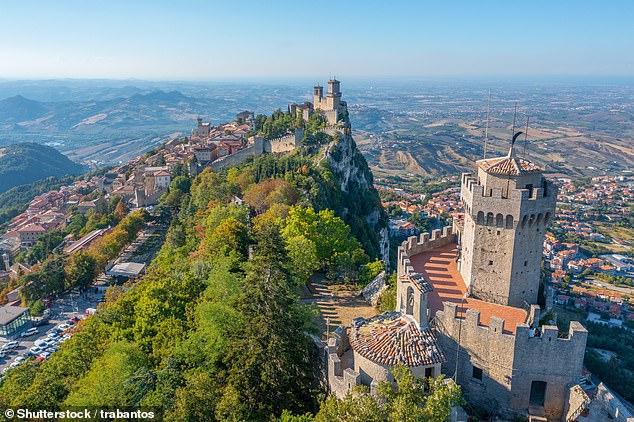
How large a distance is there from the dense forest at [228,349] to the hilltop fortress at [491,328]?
1895mm

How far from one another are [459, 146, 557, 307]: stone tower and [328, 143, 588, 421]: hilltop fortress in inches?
1.7

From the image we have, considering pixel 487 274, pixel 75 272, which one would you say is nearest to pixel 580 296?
pixel 487 274

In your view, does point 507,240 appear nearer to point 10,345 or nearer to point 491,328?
point 491,328

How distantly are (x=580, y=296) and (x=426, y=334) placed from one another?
79621 millimetres

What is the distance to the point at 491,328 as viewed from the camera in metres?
18.5

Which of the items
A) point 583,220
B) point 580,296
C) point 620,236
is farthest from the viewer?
point 583,220

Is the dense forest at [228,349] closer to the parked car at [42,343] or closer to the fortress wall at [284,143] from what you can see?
the parked car at [42,343]

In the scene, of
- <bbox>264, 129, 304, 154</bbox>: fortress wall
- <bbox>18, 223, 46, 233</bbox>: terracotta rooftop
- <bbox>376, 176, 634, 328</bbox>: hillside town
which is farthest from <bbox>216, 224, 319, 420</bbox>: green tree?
<bbox>18, 223, 46, 233</bbox>: terracotta rooftop

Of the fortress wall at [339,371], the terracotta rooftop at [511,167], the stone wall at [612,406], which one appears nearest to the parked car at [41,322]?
the fortress wall at [339,371]

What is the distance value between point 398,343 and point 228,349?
8.64 metres

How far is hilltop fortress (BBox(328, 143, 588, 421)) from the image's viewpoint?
18.3 meters

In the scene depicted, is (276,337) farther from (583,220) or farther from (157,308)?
(583,220)

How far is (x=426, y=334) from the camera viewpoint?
19188mm

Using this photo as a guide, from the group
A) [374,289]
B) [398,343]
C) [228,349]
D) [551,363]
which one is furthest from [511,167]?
[228,349]
